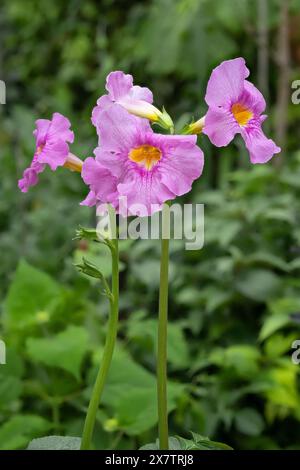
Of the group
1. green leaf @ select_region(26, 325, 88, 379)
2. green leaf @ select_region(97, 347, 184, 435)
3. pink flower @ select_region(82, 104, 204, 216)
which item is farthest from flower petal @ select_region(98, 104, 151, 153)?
green leaf @ select_region(26, 325, 88, 379)

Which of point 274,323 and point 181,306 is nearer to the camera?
point 274,323

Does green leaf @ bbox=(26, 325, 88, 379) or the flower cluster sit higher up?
the flower cluster

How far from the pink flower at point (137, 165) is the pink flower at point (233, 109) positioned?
3 cm

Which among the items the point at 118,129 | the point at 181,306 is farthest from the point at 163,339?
the point at 181,306

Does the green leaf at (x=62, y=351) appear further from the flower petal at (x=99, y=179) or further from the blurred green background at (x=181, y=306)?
the flower petal at (x=99, y=179)

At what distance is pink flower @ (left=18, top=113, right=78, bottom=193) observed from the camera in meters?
0.72

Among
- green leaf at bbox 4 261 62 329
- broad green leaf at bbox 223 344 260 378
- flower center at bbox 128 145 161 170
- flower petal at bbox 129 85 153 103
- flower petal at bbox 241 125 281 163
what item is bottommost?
broad green leaf at bbox 223 344 260 378

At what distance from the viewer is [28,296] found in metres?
1.44

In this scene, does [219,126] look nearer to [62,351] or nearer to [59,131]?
[59,131]

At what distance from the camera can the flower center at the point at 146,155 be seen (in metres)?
0.67

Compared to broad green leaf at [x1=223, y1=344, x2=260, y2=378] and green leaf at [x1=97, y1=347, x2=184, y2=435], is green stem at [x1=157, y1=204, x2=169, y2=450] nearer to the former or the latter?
green leaf at [x1=97, y1=347, x2=184, y2=435]

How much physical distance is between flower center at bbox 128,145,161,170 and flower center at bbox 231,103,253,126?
94 mm

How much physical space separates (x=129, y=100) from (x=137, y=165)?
0.09m

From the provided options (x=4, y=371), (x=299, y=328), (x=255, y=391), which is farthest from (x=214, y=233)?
(x=4, y=371)
